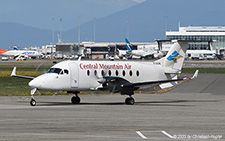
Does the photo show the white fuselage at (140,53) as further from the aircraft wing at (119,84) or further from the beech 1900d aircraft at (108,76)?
the aircraft wing at (119,84)

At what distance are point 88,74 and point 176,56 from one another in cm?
751

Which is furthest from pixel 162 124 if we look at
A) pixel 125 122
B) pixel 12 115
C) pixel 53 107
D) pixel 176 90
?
pixel 176 90

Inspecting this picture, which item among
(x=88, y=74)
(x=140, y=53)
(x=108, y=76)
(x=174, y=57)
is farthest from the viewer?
(x=140, y=53)

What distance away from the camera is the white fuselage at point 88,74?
1314 inches

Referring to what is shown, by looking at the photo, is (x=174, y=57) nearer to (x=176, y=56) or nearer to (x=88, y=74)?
(x=176, y=56)

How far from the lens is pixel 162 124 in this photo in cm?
2361

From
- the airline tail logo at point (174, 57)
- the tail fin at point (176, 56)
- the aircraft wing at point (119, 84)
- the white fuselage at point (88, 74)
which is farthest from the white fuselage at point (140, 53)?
the aircraft wing at point (119, 84)

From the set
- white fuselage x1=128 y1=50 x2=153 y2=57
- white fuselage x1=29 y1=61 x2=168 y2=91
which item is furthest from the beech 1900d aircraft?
white fuselage x1=128 y1=50 x2=153 y2=57

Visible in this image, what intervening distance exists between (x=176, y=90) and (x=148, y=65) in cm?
1142

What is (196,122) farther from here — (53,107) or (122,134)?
(53,107)

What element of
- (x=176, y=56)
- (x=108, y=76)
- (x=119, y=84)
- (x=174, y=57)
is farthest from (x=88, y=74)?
(x=176, y=56)

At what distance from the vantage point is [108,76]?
3562 centimetres

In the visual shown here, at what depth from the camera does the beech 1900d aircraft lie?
33.6 metres

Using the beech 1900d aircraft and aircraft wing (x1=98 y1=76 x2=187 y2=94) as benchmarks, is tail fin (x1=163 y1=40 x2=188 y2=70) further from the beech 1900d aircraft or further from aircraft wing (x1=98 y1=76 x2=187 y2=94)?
aircraft wing (x1=98 y1=76 x2=187 y2=94)
